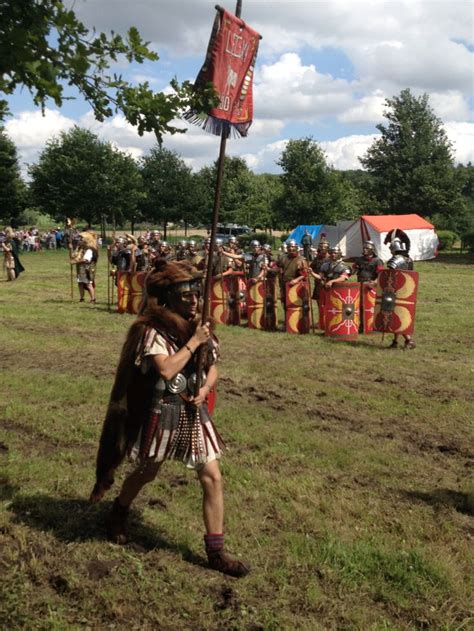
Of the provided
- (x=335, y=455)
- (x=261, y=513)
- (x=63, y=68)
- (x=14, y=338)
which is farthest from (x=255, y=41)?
(x=14, y=338)

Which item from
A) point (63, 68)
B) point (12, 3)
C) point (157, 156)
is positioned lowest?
point (63, 68)

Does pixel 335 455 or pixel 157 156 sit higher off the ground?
pixel 157 156

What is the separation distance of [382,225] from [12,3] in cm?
3447

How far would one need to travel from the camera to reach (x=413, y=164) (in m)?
45.8

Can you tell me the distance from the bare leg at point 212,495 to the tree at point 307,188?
4377cm

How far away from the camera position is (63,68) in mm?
2822

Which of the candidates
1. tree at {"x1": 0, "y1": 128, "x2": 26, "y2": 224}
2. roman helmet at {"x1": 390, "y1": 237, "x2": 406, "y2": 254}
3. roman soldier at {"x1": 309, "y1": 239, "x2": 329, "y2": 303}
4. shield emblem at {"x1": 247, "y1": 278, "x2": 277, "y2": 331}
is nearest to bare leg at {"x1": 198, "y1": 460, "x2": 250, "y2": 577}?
roman helmet at {"x1": 390, "y1": 237, "x2": 406, "y2": 254}

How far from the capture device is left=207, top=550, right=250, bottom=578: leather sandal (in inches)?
144

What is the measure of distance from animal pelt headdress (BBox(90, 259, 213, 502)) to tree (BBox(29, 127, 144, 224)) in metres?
46.1

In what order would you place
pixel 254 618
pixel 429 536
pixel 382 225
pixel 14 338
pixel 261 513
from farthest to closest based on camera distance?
pixel 382 225
pixel 14 338
pixel 261 513
pixel 429 536
pixel 254 618

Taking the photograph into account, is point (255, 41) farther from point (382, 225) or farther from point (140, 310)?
point (382, 225)

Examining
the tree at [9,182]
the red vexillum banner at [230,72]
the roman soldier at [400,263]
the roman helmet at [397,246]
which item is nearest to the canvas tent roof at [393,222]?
the roman helmet at [397,246]

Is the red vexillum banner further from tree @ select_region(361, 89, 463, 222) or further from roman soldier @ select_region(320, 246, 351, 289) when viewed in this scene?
tree @ select_region(361, 89, 463, 222)

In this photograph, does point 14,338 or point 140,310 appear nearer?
point 140,310
